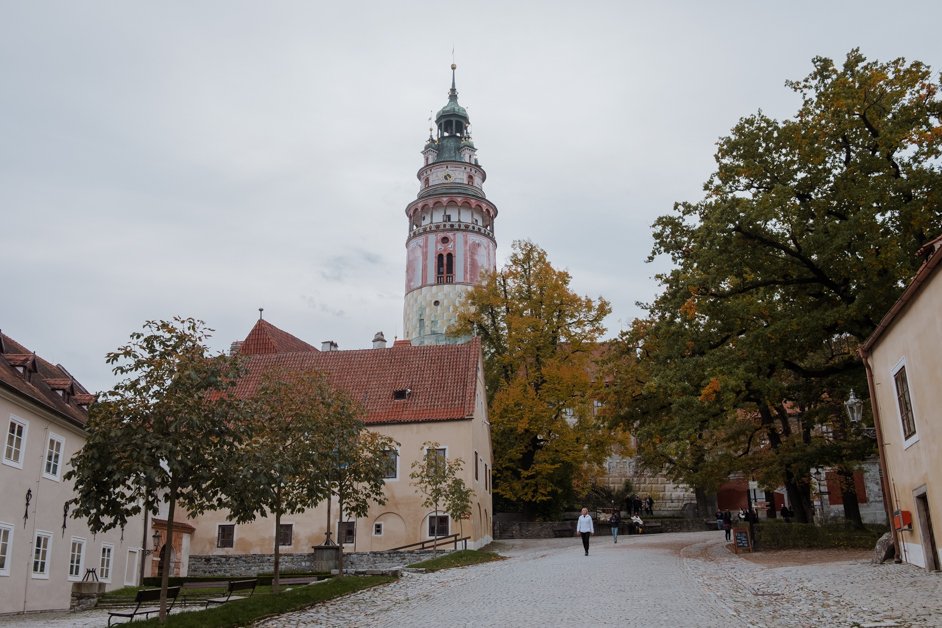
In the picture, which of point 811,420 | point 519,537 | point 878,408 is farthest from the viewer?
point 519,537

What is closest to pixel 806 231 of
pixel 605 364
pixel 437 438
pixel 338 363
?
pixel 605 364

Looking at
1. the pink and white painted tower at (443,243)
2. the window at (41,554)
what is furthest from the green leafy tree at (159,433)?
the pink and white painted tower at (443,243)

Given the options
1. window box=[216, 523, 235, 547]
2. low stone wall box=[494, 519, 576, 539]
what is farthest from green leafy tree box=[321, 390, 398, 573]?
low stone wall box=[494, 519, 576, 539]

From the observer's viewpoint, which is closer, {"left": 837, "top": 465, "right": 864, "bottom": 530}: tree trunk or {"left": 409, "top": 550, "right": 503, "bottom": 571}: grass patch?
{"left": 409, "top": 550, "right": 503, "bottom": 571}: grass patch

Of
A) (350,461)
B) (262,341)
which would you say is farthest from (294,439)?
(262,341)

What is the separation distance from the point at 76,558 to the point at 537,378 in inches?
868

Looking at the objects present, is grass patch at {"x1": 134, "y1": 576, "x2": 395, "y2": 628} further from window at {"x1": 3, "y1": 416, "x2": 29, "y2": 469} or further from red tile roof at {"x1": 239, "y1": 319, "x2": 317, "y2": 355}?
red tile roof at {"x1": 239, "y1": 319, "x2": 317, "y2": 355}

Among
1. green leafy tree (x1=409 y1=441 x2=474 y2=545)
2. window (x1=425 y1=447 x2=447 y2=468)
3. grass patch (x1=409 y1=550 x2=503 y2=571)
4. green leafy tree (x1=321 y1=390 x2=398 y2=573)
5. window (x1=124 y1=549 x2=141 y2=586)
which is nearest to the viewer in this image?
green leafy tree (x1=321 y1=390 x2=398 y2=573)

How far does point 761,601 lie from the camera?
584 inches

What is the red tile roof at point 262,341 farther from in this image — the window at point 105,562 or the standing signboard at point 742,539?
the standing signboard at point 742,539

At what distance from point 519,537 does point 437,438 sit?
24.2ft

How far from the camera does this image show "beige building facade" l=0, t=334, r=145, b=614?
21.4m

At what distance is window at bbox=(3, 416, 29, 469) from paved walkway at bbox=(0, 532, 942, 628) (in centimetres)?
371

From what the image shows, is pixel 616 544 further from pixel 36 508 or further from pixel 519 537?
pixel 36 508
